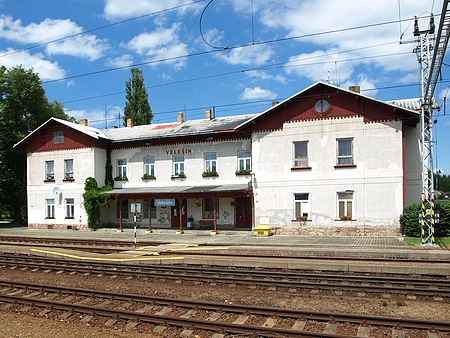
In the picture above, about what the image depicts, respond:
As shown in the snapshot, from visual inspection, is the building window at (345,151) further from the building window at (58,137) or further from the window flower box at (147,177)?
the building window at (58,137)

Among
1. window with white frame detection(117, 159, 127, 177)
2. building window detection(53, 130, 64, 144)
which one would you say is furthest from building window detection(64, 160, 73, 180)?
Result: window with white frame detection(117, 159, 127, 177)

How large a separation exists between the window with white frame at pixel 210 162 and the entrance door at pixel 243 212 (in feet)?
9.09

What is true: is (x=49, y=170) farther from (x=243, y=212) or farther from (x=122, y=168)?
(x=243, y=212)

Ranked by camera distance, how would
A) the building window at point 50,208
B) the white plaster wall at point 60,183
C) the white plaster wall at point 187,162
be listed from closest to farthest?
1. the white plaster wall at point 187,162
2. the white plaster wall at point 60,183
3. the building window at point 50,208

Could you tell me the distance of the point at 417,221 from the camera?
20.1 metres

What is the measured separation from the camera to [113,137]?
31.6 meters

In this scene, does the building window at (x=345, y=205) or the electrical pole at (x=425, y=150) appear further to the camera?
the building window at (x=345, y=205)

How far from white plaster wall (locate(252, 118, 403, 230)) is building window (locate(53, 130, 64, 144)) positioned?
1608cm

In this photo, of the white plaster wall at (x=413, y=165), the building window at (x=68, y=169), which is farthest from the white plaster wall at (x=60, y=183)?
the white plaster wall at (x=413, y=165)

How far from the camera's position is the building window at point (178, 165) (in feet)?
92.8

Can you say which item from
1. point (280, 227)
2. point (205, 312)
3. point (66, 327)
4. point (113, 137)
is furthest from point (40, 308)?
point (113, 137)

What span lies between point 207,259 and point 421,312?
743 centimetres

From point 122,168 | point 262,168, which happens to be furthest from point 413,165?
point 122,168

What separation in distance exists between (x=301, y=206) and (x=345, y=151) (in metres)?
4.09
